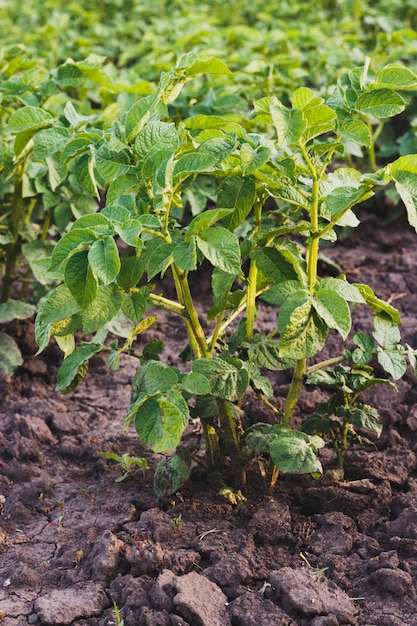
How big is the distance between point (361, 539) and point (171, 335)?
56.5 inches

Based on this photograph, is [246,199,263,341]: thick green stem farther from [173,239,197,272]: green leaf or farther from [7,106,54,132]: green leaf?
[7,106,54,132]: green leaf

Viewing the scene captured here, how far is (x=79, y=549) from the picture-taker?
2234 mm

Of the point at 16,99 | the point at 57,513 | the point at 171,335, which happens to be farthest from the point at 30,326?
the point at 57,513

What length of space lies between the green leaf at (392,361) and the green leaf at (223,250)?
526 mm

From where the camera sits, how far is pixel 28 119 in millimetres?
2465

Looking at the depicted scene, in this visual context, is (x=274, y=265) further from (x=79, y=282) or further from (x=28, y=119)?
(x=28, y=119)

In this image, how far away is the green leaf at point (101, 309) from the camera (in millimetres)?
1962

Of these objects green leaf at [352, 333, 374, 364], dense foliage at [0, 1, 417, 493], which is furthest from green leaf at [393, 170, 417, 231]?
green leaf at [352, 333, 374, 364]

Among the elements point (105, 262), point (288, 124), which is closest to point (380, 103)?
point (288, 124)

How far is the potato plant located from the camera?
73.9 inches

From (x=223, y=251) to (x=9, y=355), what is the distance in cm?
146

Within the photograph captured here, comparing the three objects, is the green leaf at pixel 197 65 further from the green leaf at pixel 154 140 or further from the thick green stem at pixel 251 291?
the thick green stem at pixel 251 291

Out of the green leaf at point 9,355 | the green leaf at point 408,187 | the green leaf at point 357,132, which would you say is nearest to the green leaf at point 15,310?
the green leaf at point 9,355

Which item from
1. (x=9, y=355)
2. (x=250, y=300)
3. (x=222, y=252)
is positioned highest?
(x=222, y=252)
